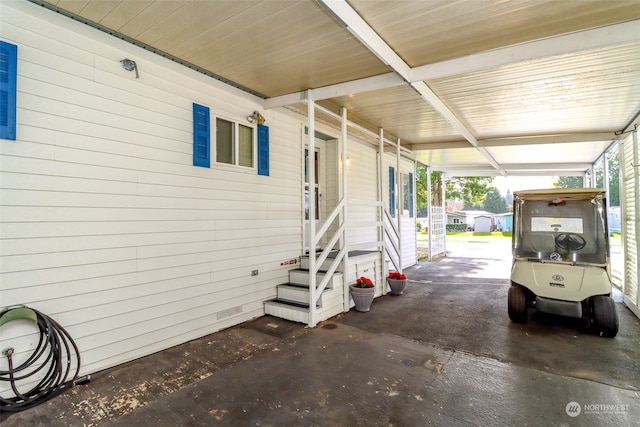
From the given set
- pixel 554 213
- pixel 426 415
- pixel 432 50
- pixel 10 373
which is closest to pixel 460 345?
pixel 426 415

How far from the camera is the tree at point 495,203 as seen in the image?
51156 mm

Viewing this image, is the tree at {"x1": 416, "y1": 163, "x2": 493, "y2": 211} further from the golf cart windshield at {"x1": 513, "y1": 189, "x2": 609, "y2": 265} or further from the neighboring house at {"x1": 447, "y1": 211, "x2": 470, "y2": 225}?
the neighboring house at {"x1": 447, "y1": 211, "x2": 470, "y2": 225}

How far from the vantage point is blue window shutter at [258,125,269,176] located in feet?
Answer: 14.6

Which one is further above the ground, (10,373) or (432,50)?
(432,50)

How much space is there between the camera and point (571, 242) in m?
4.26

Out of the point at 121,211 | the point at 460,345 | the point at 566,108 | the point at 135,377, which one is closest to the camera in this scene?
the point at 135,377

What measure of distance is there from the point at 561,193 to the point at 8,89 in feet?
20.1

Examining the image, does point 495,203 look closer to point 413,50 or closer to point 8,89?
point 413,50

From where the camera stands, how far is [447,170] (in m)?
11.6

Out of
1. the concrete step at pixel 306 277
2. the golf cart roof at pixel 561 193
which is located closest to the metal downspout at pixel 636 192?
the golf cart roof at pixel 561 193

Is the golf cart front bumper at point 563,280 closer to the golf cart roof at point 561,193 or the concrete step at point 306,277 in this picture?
the golf cart roof at point 561,193

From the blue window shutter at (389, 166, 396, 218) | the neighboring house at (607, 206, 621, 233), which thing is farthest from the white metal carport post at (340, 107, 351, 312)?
the neighboring house at (607, 206, 621, 233)

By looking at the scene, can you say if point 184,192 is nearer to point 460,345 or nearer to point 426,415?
point 426,415

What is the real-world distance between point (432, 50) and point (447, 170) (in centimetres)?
924
